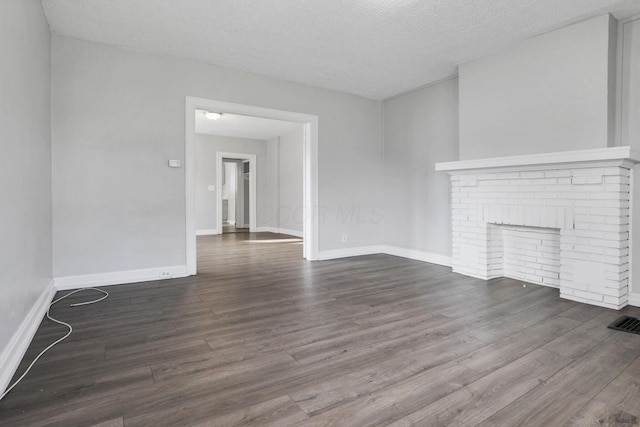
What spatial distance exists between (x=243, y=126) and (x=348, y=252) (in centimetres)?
411

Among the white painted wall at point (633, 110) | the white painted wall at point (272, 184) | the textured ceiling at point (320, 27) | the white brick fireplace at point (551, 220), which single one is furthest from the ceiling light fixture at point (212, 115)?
the white painted wall at point (633, 110)

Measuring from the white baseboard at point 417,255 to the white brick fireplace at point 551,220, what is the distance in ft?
1.53

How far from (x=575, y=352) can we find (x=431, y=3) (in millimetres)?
2861

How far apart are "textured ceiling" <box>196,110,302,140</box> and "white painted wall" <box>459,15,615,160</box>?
3.80m

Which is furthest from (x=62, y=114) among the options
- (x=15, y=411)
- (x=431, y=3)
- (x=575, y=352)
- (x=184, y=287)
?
(x=575, y=352)

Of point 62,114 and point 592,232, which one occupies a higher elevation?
→ point 62,114

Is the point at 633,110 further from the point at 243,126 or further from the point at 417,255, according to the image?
the point at 243,126

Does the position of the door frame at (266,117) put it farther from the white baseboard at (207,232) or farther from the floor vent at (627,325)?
the white baseboard at (207,232)

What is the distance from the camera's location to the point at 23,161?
2.30 metres

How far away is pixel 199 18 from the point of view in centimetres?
315

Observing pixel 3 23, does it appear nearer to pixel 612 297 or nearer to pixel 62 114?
pixel 62 114

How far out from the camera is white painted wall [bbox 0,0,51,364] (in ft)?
6.07

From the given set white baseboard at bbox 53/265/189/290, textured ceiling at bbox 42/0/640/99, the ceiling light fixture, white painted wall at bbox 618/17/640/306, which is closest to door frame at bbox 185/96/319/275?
white baseboard at bbox 53/265/189/290

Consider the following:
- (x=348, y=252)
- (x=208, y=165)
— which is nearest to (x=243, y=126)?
(x=208, y=165)
